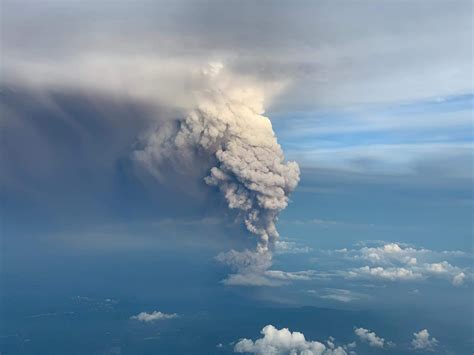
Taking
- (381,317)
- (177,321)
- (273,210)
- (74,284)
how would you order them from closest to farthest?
1. (273,210)
2. (177,321)
3. (381,317)
4. (74,284)

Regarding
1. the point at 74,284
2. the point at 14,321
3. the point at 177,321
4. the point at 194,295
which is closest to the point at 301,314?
the point at 177,321

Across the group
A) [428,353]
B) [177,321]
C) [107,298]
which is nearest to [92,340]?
[177,321]

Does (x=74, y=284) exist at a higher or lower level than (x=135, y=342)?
higher

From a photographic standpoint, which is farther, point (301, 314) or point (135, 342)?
point (301, 314)

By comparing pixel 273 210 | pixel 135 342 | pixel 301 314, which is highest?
pixel 273 210

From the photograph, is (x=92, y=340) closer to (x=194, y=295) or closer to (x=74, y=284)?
(x=194, y=295)

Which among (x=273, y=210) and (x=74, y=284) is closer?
(x=273, y=210)

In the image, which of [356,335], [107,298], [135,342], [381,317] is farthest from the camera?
[107,298]

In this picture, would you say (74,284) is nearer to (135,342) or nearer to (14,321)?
(14,321)

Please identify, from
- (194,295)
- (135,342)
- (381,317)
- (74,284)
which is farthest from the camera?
(74,284)
